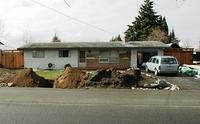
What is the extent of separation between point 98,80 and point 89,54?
22.9m

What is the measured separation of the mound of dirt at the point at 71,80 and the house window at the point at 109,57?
69.4 feet

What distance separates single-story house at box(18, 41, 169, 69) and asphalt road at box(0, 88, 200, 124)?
28766mm

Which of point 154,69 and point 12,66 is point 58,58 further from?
point 154,69

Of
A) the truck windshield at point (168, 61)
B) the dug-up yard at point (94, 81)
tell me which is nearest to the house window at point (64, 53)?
the truck windshield at point (168, 61)

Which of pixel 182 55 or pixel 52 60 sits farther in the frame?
pixel 182 55

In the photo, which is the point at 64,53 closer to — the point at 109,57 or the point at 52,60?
the point at 52,60

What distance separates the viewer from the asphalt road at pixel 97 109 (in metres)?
11.8

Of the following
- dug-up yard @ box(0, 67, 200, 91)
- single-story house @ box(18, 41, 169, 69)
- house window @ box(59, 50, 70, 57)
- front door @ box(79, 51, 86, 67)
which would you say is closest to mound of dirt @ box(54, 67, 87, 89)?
dug-up yard @ box(0, 67, 200, 91)

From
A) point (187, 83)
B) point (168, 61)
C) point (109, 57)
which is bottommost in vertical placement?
point (187, 83)

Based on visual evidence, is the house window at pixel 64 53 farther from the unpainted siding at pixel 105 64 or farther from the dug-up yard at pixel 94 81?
the dug-up yard at pixel 94 81

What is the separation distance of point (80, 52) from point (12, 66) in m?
8.71

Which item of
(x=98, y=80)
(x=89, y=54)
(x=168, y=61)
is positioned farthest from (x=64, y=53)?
(x=98, y=80)

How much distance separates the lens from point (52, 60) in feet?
159

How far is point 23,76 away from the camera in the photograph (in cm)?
2616
